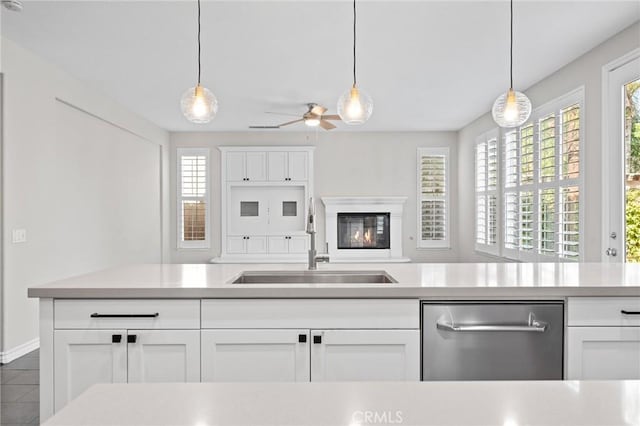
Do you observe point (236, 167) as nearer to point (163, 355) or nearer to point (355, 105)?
point (355, 105)


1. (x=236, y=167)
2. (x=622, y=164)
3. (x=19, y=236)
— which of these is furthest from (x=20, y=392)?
(x=236, y=167)

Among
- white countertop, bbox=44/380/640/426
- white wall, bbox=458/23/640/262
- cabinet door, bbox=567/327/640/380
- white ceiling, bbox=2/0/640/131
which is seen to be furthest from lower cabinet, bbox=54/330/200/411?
white wall, bbox=458/23/640/262

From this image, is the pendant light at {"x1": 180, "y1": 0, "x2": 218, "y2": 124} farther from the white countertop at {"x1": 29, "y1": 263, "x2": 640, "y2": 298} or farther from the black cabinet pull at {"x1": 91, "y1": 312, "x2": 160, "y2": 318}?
the black cabinet pull at {"x1": 91, "y1": 312, "x2": 160, "y2": 318}

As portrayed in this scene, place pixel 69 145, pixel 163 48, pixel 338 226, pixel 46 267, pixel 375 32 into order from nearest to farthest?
pixel 375 32 → pixel 163 48 → pixel 46 267 → pixel 69 145 → pixel 338 226

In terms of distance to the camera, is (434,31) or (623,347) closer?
(623,347)

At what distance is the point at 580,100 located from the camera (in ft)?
12.9

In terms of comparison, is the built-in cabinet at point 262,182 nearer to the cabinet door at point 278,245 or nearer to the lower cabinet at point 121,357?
the cabinet door at point 278,245

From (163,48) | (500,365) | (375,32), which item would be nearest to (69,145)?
(163,48)

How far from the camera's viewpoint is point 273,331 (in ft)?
6.01

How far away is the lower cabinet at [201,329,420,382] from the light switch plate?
2.82 m

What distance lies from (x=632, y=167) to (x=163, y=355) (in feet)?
11.6

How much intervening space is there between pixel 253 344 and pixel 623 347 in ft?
5.04

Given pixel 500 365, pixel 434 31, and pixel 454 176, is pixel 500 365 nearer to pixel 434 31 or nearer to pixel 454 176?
pixel 434 31

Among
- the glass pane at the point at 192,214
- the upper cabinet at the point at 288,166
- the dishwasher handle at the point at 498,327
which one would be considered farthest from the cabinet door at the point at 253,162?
the dishwasher handle at the point at 498,327
